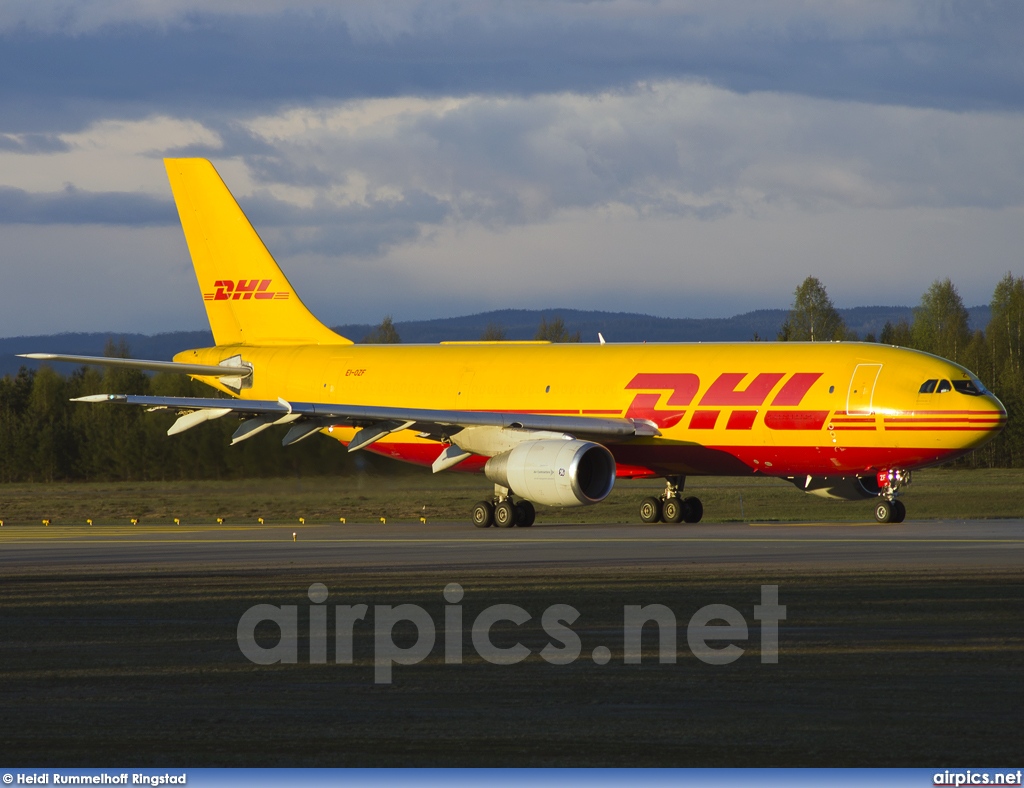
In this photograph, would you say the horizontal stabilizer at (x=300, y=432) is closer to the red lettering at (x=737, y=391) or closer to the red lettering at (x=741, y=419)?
the red lettering at (x=737, y=391)

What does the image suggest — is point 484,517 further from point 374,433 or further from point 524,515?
point 374,433

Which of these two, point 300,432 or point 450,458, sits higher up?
point 300,432

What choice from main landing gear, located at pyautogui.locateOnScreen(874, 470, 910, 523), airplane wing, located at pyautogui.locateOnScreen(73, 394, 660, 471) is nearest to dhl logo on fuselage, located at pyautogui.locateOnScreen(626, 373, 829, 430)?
airplane wing, located at pyautogui.locateOnScreen(73, 394, 660, 471)

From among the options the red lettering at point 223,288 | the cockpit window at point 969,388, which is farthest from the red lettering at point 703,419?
the red lettering at point 223,288

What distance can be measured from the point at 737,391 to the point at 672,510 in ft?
11.5

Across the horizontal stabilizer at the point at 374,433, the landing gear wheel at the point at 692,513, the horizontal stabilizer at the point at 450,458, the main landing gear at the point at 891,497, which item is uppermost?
the horizontal stabilizer at the point at 374,433

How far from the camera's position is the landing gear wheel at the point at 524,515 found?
106ft

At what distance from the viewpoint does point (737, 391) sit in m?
31.2

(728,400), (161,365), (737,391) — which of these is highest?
(161,365)

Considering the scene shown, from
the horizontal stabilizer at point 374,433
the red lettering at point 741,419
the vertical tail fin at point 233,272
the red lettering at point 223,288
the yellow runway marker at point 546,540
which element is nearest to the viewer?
the yellow runway marker at point 546,540

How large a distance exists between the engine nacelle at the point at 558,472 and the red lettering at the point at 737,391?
2794 mm

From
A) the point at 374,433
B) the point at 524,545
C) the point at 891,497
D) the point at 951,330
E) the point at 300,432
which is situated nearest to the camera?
the point at 524,545

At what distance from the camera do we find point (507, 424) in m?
31.4

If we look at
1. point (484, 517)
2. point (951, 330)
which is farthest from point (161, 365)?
point (951, 330)
